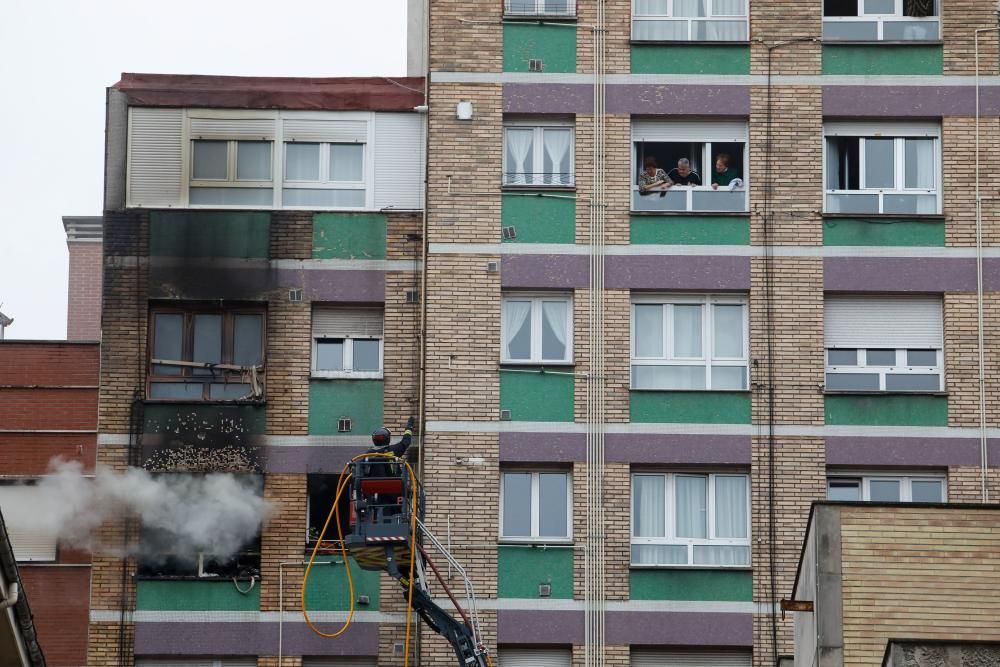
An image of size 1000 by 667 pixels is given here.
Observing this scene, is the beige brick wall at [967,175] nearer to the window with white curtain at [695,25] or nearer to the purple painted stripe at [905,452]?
the purple painted stripe at [905,452]

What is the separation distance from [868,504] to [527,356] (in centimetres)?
862

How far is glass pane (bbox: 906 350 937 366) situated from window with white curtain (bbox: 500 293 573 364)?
18.1 feet

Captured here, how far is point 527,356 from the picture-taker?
3192 centimetres

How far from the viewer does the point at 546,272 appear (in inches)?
1257

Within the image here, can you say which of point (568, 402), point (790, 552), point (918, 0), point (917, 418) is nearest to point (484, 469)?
point (568, 402)

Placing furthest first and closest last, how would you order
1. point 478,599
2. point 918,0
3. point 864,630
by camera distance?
1. point 918,0
2. point 478,599
3. point 864,630

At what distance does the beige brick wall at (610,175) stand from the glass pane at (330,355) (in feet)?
14.2

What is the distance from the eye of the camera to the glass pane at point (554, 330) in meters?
31.9

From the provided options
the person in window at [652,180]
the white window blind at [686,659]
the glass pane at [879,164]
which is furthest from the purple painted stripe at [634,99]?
the white window blind at [686,659]

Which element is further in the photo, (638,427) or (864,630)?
(638,427)

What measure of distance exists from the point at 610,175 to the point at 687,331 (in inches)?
112

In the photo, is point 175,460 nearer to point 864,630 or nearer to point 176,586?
point 176,586

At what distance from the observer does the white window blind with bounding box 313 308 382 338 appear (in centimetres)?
3256

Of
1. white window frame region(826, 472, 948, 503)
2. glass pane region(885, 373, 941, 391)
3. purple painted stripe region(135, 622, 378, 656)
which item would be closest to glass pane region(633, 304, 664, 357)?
white window frame region(826, 472, 948, 503)
